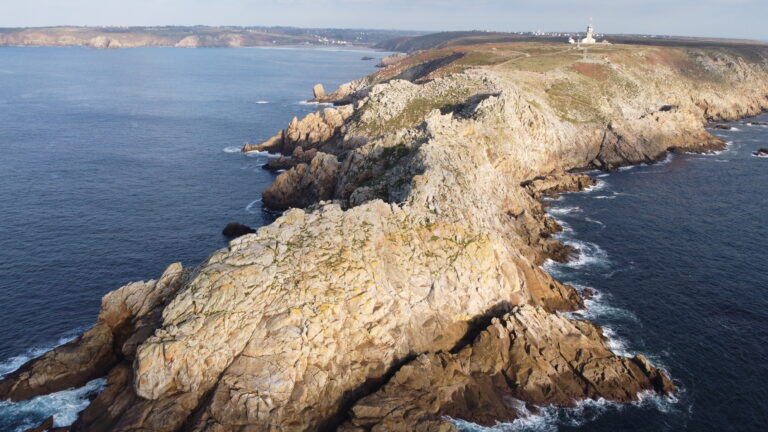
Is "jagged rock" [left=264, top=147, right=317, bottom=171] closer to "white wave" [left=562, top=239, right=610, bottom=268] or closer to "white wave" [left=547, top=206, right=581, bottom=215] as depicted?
"white wave" [left=547, top=206, right=581, bottom=215]

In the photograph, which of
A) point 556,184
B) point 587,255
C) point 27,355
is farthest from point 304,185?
point 556,184

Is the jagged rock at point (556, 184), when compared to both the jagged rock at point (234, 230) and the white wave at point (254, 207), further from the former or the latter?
the jagged rock at point (234, 230)

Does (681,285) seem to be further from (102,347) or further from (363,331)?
(102,347)

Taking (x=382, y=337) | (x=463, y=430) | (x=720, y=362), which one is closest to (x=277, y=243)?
(x=382, y=337)

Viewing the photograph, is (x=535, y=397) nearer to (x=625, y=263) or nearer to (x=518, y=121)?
(x=625, y=263)

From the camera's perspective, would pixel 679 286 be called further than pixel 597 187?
No

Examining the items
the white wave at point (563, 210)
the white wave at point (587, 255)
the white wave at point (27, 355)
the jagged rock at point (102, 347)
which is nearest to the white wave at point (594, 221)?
the white wave at point (563, 210)
